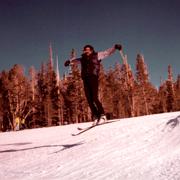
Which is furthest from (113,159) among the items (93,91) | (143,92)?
(143,92)

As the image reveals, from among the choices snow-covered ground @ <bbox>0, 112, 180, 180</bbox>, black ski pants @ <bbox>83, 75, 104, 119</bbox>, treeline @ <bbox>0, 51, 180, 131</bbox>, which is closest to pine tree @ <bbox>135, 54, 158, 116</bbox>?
treeline @ <bbox>0, 51, 180, 131</bbox>

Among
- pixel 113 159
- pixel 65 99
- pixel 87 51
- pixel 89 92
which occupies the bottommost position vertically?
pixel 113 159

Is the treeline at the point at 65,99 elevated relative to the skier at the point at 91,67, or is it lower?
elevated

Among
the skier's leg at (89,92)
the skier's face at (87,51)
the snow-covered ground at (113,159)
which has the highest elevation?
the skier's face at (87,51)

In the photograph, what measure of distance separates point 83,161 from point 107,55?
10.6 feet

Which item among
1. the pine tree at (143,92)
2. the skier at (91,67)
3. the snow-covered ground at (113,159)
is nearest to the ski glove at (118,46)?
the skier at (91,67)

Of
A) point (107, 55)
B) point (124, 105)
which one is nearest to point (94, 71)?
point (107, 55)

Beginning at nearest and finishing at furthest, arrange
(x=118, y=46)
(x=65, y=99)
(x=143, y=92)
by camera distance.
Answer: (x=118, y=46) < (x=65, y=99) < (x=143, y=92)

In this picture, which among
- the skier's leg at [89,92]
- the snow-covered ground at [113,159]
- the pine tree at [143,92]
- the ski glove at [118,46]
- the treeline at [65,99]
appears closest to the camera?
the snow-covered ground at [113,159]

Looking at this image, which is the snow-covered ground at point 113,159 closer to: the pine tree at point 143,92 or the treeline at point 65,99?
the treeline at point 65,99

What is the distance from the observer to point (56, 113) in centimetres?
5506

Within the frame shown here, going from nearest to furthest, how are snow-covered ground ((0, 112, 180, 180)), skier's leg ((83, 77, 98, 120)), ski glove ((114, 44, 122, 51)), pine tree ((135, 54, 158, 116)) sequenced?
snow-covered ground ((0, 112, 180, 180)) < ski glove ((114, 44, 122, 51)) < skier's leg ((83, 77, 98, 120)) < pine tree ((135, 54, 158, 116))

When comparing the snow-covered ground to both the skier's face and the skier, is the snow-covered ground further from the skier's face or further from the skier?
the skier's face

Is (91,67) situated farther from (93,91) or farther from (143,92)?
(143,92)
